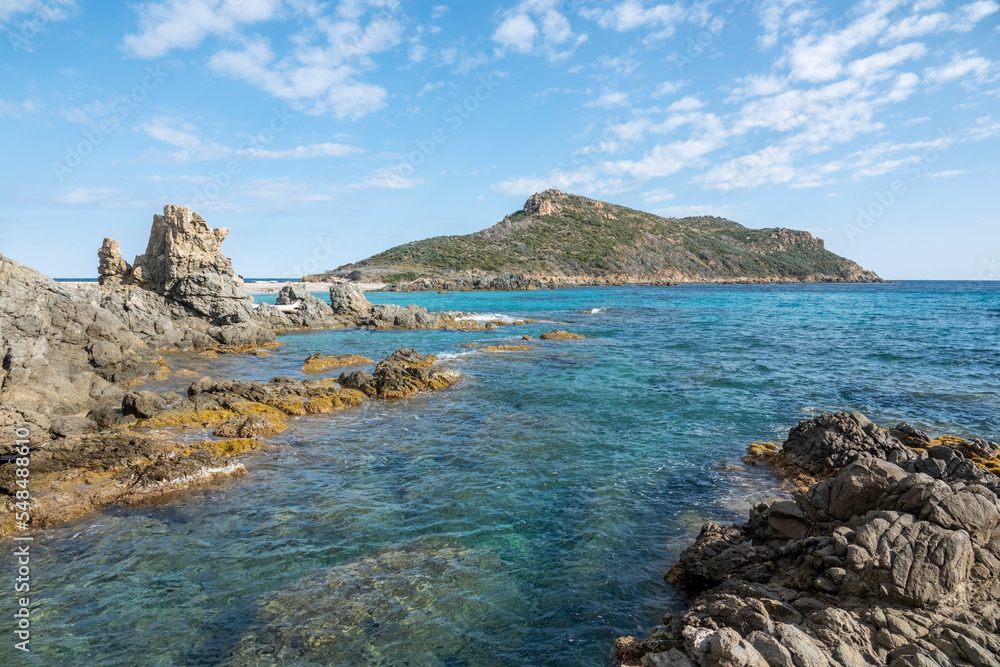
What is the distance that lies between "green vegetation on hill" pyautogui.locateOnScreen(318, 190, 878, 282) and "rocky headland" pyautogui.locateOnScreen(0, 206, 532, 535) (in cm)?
8120

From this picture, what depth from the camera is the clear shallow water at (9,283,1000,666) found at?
661 centimetres

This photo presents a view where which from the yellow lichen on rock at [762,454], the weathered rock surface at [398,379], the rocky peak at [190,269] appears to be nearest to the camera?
the yellow lichen on rock at [762,454]

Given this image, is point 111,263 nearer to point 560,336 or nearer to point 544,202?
point 560,336

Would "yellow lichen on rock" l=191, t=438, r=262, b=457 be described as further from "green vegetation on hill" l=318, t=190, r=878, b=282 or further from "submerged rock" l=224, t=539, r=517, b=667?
"green vegetation on hill" l=318, t=190, r=878, b=282

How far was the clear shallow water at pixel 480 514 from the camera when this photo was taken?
6609 millimetres

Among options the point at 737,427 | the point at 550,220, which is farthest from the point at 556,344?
the point at 550,220

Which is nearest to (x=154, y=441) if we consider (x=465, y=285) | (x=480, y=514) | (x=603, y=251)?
(x=480, y=514)

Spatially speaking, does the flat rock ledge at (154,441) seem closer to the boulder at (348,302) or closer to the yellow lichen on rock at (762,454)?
the yellow lichen on rock at (762,454)

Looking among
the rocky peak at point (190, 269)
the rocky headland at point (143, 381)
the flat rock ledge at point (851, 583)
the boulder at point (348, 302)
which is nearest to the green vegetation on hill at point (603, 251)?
the boulder at point (348, 302)

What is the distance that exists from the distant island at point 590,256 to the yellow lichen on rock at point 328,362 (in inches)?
3138

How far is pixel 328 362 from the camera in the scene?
24625 mm

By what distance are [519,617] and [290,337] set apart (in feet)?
110

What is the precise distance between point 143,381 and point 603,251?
134264 millimetres

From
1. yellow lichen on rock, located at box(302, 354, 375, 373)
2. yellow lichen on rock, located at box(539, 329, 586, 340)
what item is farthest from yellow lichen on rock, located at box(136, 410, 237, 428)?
yellow lichen on rock, located at box(539, 329, 586, 340)
